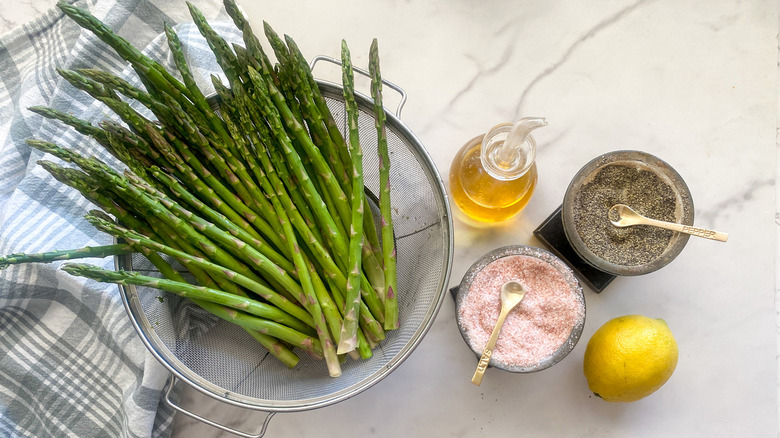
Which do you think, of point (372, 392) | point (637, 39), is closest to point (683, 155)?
point (637, 39)

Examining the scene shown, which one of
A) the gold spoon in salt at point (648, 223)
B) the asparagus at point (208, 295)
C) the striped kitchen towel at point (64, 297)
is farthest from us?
the striped kitchen towel at point (64, 297)

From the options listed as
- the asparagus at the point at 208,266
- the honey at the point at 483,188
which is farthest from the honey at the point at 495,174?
the asparagus at the point at 208,266

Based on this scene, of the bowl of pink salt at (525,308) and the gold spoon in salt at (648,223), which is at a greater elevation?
the gold spoon in salt at (648,223)

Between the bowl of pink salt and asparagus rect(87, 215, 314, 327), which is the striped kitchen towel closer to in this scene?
asparagus rect(87, 215, 314, 327)

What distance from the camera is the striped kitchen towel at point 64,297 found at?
1173 millimetres

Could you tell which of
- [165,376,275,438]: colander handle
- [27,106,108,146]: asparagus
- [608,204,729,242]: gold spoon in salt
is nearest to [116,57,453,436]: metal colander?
[165,376,275,438]: colander handle

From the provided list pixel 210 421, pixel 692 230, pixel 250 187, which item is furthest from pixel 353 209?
pixel 692 230

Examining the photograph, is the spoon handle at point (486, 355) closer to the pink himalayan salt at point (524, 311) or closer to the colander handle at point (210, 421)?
the pink himalayan salt at point (524, 311)

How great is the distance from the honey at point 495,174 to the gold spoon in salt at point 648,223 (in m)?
0.17

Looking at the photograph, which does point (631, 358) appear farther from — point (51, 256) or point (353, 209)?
point (51, 256)

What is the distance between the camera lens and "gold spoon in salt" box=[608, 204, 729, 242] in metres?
1.05

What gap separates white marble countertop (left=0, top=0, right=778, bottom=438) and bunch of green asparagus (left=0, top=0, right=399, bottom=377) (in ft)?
0.77

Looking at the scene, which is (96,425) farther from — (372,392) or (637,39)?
(637,39)

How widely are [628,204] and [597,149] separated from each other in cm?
19
